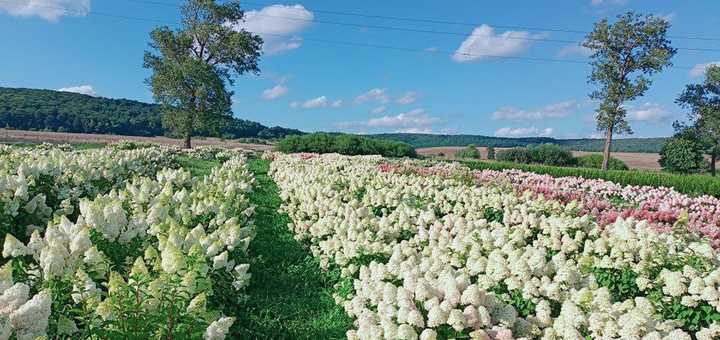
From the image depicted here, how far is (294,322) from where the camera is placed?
4539mm

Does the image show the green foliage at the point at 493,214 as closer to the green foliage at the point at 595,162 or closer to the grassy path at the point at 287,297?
the grassy path at the point at 287,297

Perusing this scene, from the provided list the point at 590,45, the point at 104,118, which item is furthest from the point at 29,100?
the point at 590,45

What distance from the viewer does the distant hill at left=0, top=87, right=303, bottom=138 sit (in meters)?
59.5

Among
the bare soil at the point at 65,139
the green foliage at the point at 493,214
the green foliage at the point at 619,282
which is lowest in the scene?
the green foliage at the point at 619,282

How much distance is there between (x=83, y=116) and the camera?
62500 millimetres

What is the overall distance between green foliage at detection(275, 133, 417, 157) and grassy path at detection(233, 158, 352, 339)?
28323 millimetres

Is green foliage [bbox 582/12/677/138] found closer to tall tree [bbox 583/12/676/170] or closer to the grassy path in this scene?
tall tree [bbox 583/12/676/170]

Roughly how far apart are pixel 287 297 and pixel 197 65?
107 feet

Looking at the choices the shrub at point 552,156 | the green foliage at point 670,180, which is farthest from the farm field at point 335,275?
the shrub at point 552,156

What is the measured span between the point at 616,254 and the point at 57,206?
24.4 feet

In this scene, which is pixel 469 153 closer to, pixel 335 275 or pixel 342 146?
pixel 342 146

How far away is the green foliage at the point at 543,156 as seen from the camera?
48.4 metres

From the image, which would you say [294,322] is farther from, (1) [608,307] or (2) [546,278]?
(1) [608,307]

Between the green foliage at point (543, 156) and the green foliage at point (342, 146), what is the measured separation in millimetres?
16733
